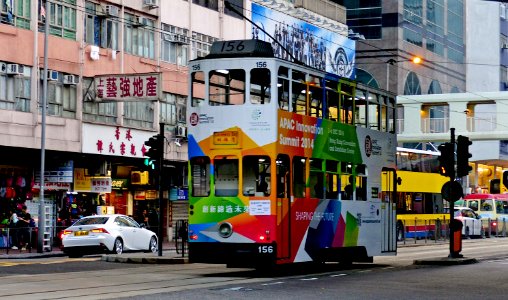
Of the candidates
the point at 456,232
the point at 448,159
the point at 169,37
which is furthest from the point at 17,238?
the point at 448,159

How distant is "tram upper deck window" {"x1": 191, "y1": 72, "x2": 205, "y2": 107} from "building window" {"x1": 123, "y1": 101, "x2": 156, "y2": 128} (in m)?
25.3

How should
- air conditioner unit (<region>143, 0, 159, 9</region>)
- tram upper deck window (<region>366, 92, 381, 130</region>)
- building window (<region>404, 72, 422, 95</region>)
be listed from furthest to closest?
building window (<region>404, 72, 422, 95</region>), air conditioner unit (<region>143, 0, 159, 9</region>), tram upper deck window (<region>366, 92, 381, 130</region>)

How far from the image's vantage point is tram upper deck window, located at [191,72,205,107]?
24766mm

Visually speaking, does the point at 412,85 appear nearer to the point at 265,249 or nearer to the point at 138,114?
the point at 138,114

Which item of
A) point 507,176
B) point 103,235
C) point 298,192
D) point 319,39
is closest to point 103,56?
point 103,235

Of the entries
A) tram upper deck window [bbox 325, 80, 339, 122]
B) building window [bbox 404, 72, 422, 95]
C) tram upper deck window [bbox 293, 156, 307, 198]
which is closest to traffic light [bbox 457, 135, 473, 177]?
tram upper deck window [bbox 325, 80, 339, 122]

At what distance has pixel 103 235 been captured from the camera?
36.5 m

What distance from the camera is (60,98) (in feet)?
150

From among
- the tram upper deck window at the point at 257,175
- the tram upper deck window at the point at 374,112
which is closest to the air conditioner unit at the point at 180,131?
the tram upper deck window at the point at 374,112

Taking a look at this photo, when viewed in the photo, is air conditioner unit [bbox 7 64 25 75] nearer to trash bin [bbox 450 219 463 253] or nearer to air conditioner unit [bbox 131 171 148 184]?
air conditioner unit [bbox 131 171 148 184]

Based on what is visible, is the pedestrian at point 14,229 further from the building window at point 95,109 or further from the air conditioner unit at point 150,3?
the air conditioner unit at point 150,3

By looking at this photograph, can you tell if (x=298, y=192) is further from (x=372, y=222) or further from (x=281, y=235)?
(x=372, y=222)

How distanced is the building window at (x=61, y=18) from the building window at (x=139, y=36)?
404 centimetres

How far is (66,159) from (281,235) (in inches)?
942
